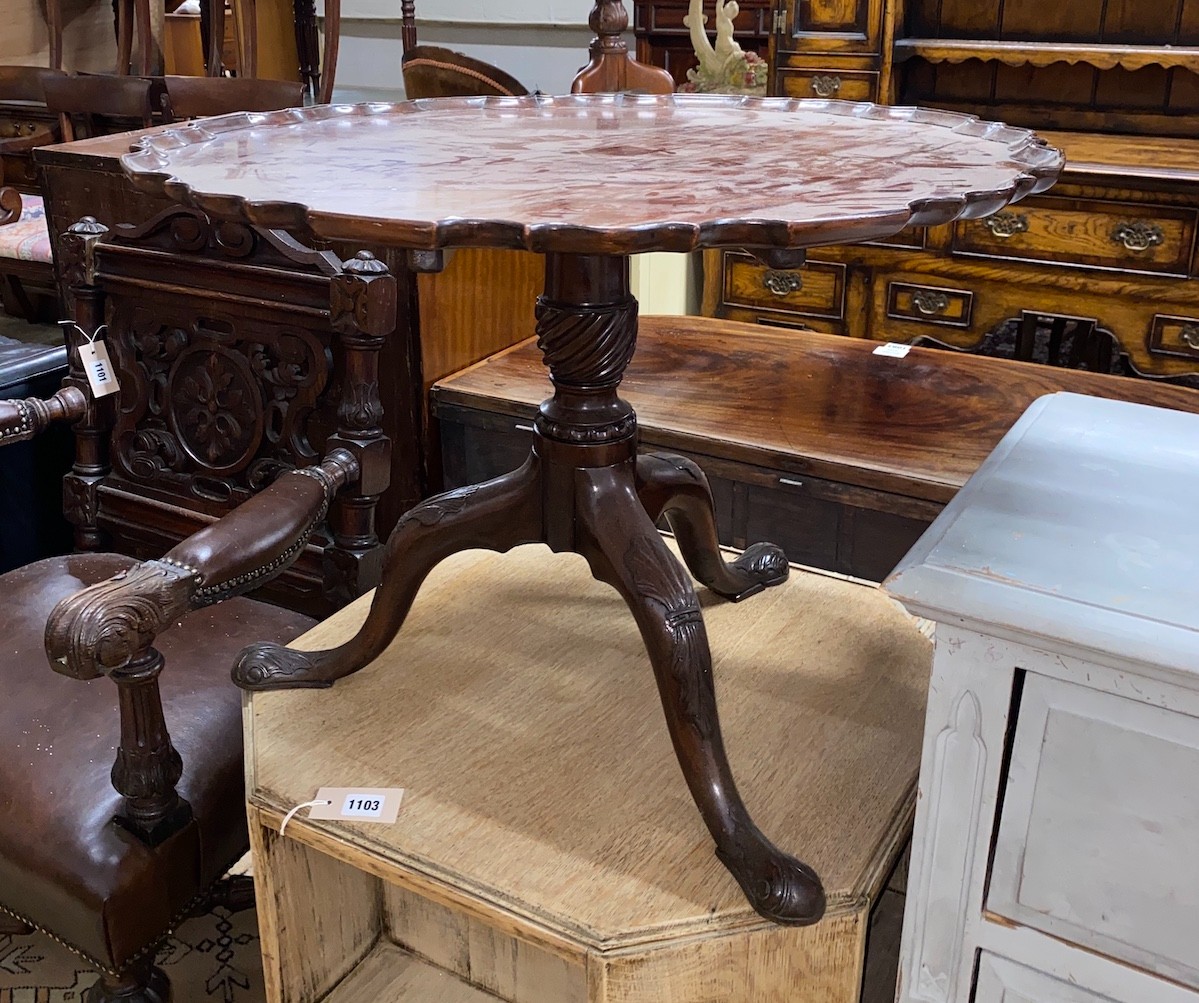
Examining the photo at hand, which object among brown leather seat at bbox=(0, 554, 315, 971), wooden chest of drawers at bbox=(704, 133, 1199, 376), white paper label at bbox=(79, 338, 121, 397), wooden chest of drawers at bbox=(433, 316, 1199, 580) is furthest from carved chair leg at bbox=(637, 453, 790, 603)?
wooden chest of drawers at bbox=(704, 133, 1199, 376)

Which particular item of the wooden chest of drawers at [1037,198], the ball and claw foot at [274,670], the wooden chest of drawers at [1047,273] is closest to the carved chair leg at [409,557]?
the ball and claw foot at [274,670]

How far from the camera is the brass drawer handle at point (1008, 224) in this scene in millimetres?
2566

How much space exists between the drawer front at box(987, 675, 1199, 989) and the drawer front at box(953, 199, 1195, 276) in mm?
1959

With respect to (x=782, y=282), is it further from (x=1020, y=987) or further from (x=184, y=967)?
(x=1020, y=987)

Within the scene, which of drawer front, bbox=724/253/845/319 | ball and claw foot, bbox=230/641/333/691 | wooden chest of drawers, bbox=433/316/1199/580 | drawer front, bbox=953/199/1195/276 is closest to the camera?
ball and claw foot, bbox=230/641/333/691

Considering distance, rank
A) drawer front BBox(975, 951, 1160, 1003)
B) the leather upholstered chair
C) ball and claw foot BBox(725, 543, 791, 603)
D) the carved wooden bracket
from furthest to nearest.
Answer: the carved wooden bracket, ball and claw foot BBox(725, 543, 791, 603), the leather upholstered chair, drawer front BBox(975, 951, 1160, 1003)

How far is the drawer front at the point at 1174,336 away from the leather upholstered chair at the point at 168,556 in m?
1.72

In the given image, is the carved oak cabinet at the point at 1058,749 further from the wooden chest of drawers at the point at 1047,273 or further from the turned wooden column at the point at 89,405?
the wooden chest of drawers at the point at 1047,273

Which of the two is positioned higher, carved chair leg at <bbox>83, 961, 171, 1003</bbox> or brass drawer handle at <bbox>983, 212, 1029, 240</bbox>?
brass drawer handle at <bbox>983, 212, 1029, 240</bbox>

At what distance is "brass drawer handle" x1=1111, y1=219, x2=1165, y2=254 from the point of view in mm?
2436

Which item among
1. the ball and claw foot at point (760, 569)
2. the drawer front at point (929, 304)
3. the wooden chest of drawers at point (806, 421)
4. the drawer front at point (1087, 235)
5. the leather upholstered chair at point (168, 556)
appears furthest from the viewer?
the drawer front at point (929, 304)

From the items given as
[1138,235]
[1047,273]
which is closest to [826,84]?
[1047,273]

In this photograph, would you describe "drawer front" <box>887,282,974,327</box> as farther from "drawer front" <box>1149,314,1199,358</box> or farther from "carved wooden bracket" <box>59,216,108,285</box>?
"carved wooden bracket" <box>59,216,108,285</box>

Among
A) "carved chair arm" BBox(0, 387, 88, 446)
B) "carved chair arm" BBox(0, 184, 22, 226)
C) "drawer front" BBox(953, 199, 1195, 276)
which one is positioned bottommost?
"carved chair arm" BBox(0, 387, 88, 446)
